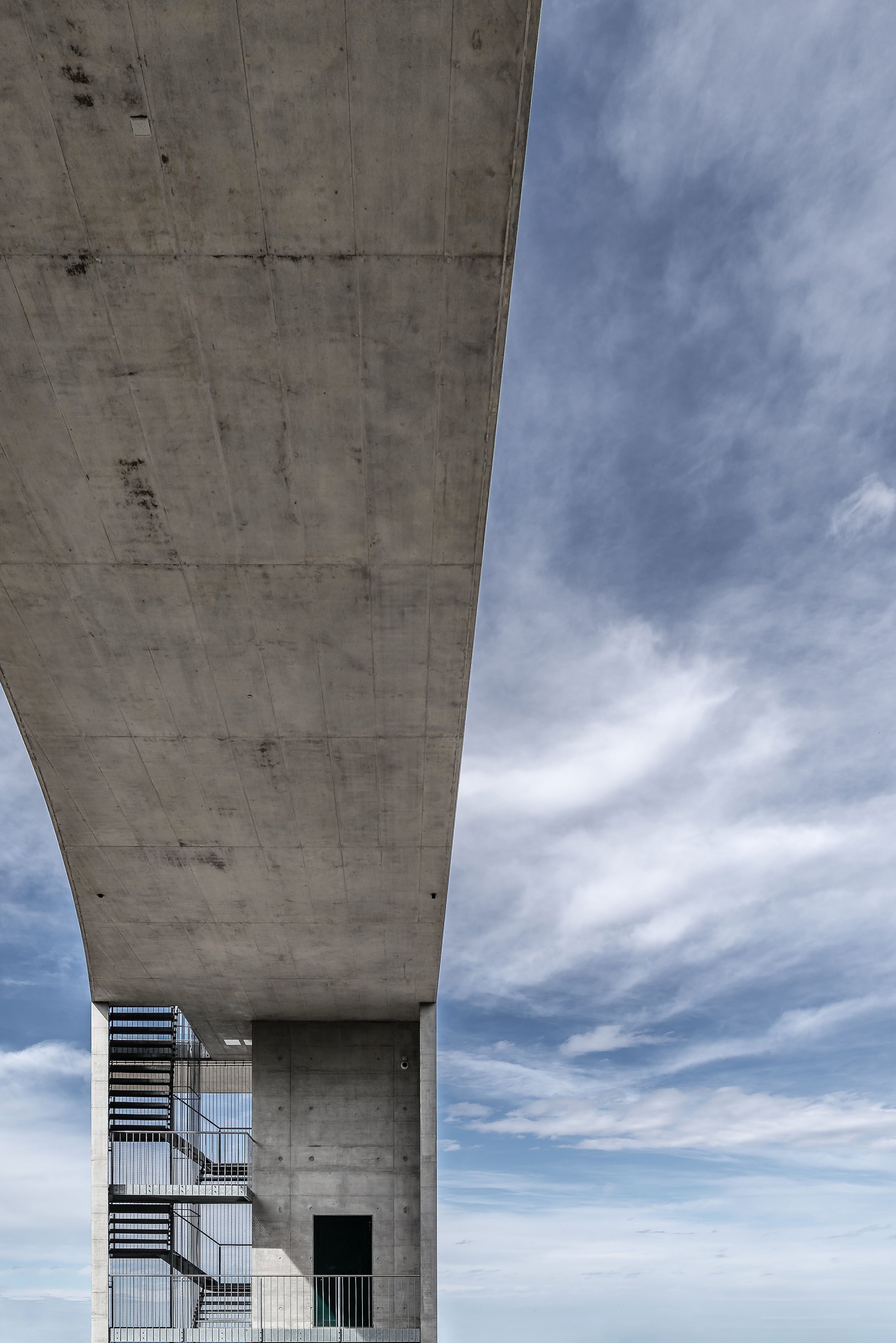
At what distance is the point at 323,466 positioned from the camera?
1008cm

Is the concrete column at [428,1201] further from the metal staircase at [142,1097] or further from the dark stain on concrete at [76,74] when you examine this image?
the dark stain on concrete at [76,74]

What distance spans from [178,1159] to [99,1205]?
2889mm

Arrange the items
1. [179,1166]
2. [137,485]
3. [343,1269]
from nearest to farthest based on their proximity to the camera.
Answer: [137,485] → [343,1269] → [179,1166]

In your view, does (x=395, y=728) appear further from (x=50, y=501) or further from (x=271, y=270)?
(x=271, y=270)

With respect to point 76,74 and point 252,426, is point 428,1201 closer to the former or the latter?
point 252,426

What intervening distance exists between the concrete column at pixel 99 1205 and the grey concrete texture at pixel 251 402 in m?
7.41

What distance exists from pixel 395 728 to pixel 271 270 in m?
6.76

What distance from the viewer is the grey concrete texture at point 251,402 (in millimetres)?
7188

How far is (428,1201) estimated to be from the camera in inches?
878

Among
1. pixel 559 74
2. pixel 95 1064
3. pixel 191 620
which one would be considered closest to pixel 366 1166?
pixel 95 1064

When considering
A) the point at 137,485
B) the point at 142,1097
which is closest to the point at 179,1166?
the point at 142,1097

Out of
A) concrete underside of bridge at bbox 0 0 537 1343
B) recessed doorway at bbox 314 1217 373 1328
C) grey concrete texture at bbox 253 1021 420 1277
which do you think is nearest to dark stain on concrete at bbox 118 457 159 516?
concrete underside of bridge at bbox 0 0 537 1343

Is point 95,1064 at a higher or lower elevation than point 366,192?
lower

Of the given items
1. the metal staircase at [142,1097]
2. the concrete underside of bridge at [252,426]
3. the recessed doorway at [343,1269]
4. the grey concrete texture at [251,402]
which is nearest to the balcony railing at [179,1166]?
the metal staircase at [142,1097]
